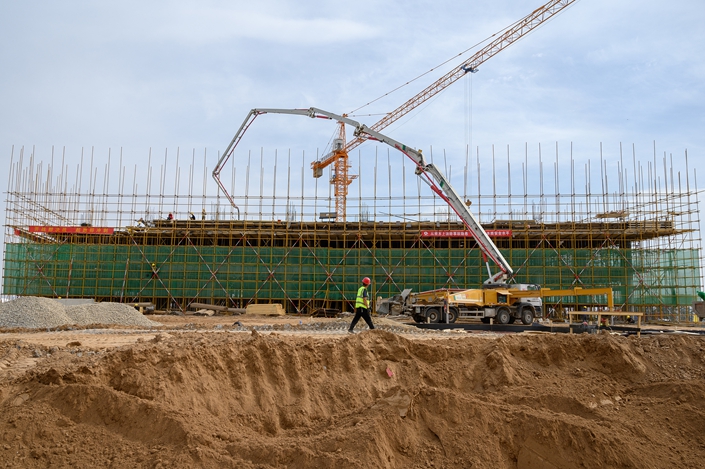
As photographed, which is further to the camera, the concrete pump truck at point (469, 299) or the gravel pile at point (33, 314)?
the concrete pump truck at point (469, 299)

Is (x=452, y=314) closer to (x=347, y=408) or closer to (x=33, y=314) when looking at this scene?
(x=347, y=408)

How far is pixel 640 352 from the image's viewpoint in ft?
27.8

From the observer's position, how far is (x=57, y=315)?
56.5 ft

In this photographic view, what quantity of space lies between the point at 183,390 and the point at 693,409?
19.8ft

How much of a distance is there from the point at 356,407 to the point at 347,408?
0.40 feet

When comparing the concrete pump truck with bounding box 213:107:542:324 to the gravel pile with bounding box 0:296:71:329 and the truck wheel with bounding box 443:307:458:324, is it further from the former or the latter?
the gravel pile with bounding box 0:296:71:329

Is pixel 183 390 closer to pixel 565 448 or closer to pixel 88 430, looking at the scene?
pixel 88 430

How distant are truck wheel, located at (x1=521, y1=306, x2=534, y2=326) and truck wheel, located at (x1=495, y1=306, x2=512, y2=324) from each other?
0.53 metres

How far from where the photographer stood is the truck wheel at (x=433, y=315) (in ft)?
65.4

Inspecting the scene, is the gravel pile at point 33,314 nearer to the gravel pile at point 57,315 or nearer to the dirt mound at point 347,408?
the gravel pile at point 57,315

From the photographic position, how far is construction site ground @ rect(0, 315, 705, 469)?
522 cm

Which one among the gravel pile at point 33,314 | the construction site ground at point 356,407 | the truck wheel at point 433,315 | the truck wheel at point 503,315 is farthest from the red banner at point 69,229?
the construction site ground at point 356,407

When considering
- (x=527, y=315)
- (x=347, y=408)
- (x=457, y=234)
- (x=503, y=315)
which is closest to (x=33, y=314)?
(x=347, y=408)

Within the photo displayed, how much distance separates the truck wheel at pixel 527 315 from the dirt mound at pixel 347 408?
1211 centimetres
